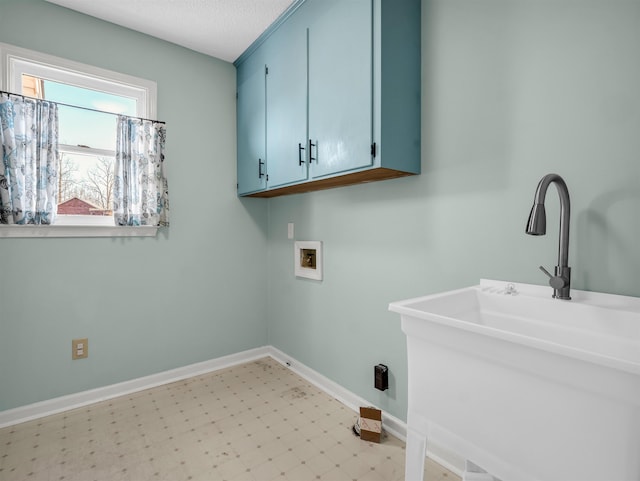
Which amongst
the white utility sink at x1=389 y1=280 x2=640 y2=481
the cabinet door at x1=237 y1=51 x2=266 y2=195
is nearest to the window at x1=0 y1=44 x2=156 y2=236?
the cabinet door at x1=237 y1=51 x2=266 y2=195

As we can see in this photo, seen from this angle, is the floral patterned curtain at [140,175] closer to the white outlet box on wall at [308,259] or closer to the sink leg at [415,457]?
the white outlet box on wall at [308,259]

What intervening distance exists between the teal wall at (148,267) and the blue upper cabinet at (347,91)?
77cm

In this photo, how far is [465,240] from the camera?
1.45 metres

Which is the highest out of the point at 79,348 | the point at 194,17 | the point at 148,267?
the point at 194,17

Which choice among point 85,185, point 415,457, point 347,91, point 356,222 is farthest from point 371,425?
point 85,185

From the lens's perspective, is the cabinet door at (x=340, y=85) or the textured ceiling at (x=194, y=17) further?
the textured ceiling at (x=194, y=17)

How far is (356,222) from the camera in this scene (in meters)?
1.98

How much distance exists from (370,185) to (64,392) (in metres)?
2.22

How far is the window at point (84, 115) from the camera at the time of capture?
1952 millimetres

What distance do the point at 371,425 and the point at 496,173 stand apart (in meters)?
1.33

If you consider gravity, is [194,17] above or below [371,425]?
above

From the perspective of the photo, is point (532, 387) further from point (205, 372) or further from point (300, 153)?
point (205, 372)

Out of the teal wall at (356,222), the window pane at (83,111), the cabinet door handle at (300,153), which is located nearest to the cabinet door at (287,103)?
the cabinet door handle at (300,153)

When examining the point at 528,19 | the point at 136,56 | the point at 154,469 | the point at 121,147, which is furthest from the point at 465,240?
the point at 136,56
